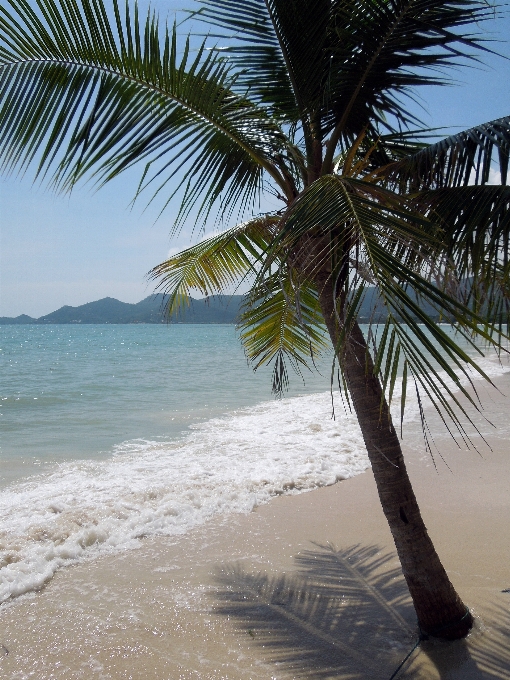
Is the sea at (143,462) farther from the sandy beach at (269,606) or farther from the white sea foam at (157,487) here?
the sandy beach at (269,606)

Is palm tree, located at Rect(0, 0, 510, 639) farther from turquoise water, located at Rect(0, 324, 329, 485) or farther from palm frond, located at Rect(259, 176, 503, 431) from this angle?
turquoise water, located at Rect(0, 324, 329, 485)

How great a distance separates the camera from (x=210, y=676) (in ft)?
10.3

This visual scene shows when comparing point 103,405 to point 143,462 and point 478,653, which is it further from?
point 478,653

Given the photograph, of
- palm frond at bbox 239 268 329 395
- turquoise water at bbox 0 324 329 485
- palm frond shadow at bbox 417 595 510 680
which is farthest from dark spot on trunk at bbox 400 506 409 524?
turquoise water at bbox 0 324 329 485

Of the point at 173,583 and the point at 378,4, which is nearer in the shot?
the point at 378,4

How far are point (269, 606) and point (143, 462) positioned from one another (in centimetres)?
525

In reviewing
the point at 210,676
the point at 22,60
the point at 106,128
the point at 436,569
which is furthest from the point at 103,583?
the point at 22,60

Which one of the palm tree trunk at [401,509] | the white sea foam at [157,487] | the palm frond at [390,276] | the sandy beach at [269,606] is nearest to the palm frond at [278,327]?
the white sea foam at [157,487]

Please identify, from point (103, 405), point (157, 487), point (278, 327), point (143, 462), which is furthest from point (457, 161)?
point (103, 405)

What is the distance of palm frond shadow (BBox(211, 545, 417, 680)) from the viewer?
3258 mm

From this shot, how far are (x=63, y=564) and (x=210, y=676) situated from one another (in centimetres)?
216

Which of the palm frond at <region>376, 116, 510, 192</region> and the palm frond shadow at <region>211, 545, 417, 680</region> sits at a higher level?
the palm frond at <region>376, 116, 510, 192</region>

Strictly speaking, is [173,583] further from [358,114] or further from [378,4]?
[378,4]

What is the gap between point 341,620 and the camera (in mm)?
3676
